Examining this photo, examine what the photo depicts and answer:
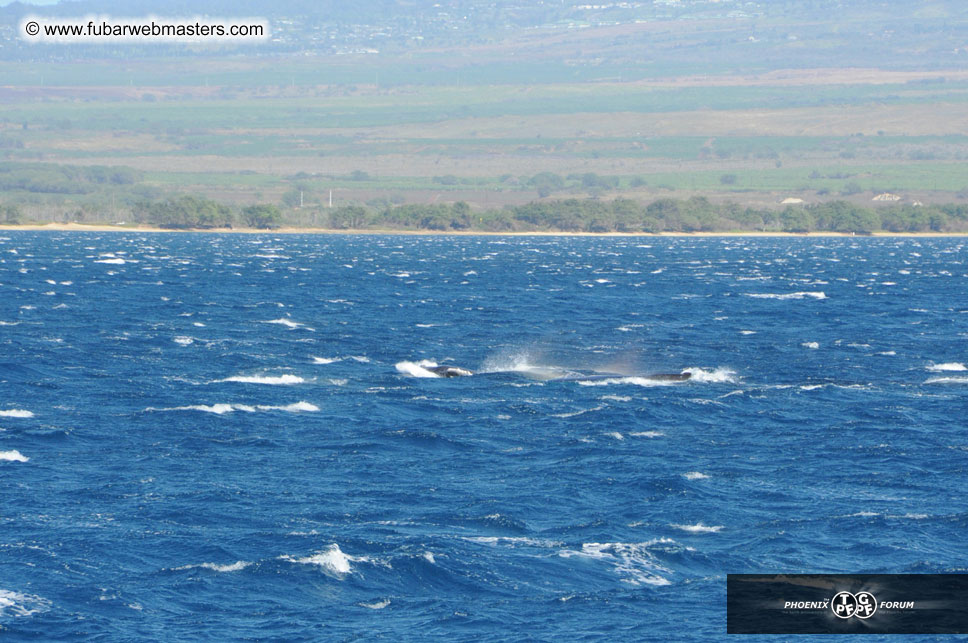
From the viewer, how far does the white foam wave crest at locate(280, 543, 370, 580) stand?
97.6 ft

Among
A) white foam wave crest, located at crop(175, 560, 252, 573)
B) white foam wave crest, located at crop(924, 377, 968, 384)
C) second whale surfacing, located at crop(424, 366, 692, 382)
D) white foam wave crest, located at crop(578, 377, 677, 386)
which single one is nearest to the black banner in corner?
white foam wave crest, located at crop(175, 560, 252, 573)

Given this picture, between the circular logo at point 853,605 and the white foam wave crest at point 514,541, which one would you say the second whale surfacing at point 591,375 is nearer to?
the white foam wave crest at point 514,541

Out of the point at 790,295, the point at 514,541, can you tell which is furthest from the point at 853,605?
the point at 790,295

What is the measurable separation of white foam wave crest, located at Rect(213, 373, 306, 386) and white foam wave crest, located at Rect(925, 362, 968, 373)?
27740 mm

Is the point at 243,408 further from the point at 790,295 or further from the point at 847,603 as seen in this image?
the point at 790,295

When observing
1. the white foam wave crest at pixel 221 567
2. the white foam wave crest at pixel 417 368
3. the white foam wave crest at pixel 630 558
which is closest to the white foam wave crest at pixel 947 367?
the white foam wave crest at pixel 417 368

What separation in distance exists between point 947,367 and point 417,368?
23.7 m

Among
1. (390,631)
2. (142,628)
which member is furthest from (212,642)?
(390,631)

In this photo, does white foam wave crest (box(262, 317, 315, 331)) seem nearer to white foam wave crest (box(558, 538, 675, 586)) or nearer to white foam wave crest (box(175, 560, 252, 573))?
white foam wave crest (box(558, 538, 675, 586))

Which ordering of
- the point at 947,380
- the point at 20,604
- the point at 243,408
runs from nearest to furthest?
the point at 20,604 → the point at 243,408 → the point at 947,380

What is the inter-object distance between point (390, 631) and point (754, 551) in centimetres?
919

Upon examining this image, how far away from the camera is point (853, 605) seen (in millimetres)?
27344

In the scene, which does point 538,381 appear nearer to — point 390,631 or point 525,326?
point 525,326

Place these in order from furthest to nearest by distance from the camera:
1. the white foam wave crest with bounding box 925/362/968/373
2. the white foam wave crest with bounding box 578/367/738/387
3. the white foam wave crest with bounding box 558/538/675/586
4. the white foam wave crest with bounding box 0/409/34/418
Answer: the white foam wave crest with bounding box 925/362/968/373, the white foam wave crest with bounding box 578/367/738/387, the white foam wave crest with bounding box 0/409/34/418, the white foam wave crest with bounding box 558/538/675/586
